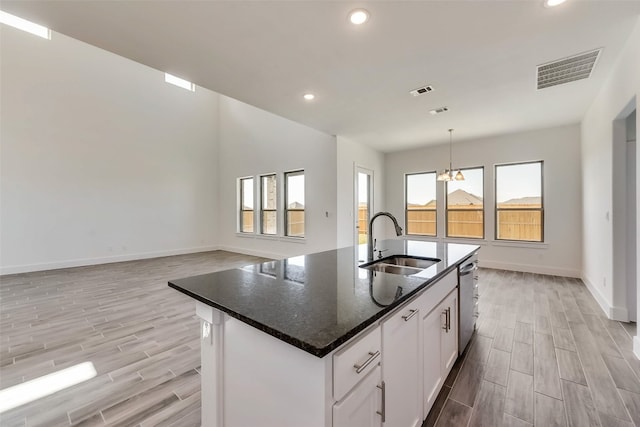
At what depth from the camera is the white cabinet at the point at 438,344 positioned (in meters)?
1.55

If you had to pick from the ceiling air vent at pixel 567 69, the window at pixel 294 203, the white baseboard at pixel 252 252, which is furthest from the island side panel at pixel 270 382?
the white baseboard at pixel 252 252

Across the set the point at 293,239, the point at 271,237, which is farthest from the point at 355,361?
the point at 271,237

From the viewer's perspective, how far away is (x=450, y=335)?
199 centimetres

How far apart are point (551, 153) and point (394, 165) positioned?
3127 millimetres

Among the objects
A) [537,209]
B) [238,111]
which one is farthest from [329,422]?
[238,111]

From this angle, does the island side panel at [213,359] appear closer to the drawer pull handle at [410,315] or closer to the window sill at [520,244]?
the drawer pull handle at [410,315]

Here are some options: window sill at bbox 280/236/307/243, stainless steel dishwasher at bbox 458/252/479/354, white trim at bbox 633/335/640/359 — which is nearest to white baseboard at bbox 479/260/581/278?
white trim at bbox 633/335/640/359

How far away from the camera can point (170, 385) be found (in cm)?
195

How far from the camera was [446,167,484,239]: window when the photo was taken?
5.83 metres

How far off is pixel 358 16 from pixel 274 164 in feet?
16.6

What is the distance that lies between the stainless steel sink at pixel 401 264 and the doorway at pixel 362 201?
3.71m

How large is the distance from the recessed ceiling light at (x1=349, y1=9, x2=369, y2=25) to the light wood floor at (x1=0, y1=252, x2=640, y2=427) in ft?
9.37

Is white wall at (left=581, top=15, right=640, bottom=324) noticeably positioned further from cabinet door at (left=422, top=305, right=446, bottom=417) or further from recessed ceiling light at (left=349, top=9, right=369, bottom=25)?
recessed ceiling light at (left=349, top=9, right=369, bottom=25)

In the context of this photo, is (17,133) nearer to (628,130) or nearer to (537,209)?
(628,130)
